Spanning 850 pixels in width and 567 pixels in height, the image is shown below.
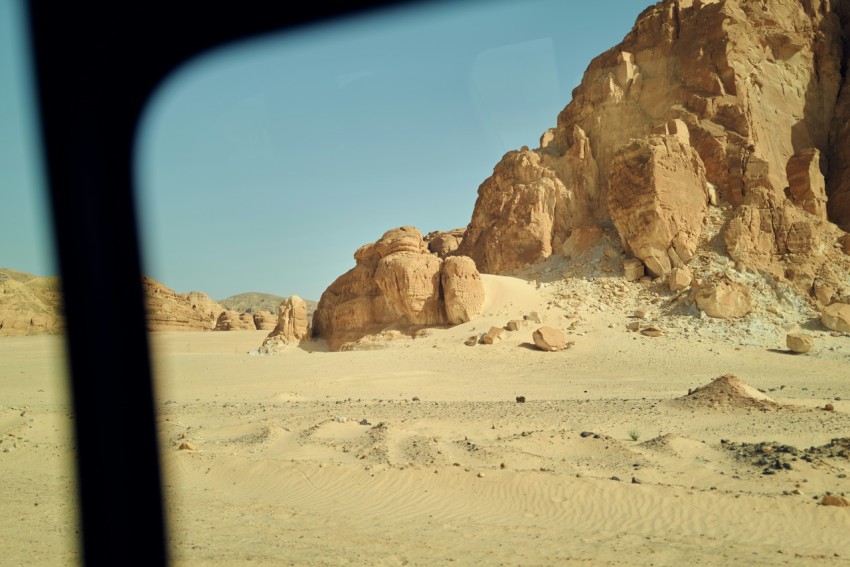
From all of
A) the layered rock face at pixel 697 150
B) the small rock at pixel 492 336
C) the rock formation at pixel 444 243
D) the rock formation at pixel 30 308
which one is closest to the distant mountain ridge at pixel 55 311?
the rock formation at pixel 30 308

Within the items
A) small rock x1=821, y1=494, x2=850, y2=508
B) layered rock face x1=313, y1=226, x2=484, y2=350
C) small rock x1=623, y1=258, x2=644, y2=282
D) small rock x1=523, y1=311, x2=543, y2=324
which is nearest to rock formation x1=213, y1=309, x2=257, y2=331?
layered rock face x1=313, y1=226, x2=484, y2=350

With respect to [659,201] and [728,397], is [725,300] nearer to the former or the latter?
[659,201]

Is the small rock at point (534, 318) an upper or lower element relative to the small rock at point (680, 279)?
lower

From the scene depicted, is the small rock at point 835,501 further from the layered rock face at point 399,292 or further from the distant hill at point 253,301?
the distant hill at point 253,301

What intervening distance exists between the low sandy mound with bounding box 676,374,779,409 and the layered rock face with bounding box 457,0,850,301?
42.6 ft

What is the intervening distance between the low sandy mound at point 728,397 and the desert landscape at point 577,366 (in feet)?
0.20

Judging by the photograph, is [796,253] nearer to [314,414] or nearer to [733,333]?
[733,333]

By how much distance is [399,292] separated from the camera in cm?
2414

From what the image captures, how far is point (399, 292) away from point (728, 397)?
1505cm

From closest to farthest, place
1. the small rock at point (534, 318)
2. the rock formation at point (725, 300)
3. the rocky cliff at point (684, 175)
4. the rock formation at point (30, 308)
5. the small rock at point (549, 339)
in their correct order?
the small rock at point (549, 339) → the rock formation at point (725, 300) → the small rock at point (534, 318) → the rocky cliff at point (684, 175) → the rock formation at point (30, 308)

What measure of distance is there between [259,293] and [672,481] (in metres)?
127

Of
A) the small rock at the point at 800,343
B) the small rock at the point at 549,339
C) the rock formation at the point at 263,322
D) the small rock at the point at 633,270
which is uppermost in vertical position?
the small rock at the point at 633,270

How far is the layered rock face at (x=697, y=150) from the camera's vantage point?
23484 mm

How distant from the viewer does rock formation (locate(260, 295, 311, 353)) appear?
91.8ft
